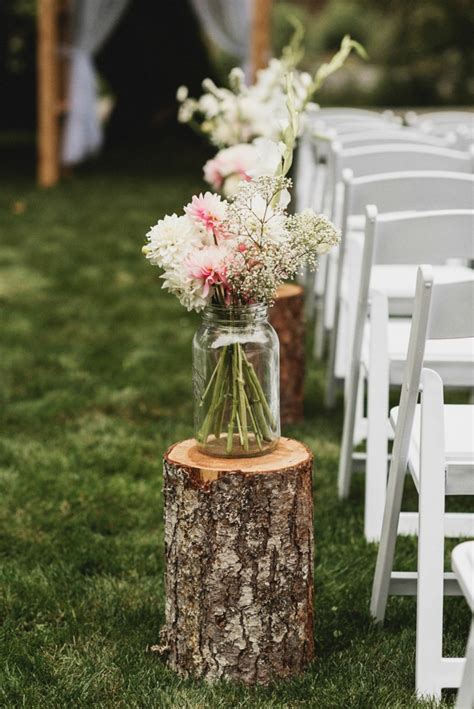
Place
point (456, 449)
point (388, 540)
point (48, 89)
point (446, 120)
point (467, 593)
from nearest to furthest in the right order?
point (467, 593), point (456, 449), point (388, 540), point (446, 120), point (48, 89)

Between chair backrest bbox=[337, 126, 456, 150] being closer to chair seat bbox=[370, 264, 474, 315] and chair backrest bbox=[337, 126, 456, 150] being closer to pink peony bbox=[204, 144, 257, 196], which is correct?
chair seat bbox=[370, 264, 474, 315]

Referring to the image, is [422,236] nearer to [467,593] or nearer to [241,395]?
[241,395]

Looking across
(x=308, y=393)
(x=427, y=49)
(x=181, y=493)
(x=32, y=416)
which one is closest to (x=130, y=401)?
(x=32, y=416)

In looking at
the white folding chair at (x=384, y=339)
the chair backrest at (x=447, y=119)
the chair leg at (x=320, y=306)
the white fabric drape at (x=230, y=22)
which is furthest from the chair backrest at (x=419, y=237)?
the white fabric drape at (x=230, y=22)

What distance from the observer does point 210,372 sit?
271 centimetres

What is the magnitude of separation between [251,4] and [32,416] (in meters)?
7.71

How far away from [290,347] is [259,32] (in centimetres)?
746

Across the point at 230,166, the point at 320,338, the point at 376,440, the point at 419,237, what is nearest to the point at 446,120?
the point at 320,338

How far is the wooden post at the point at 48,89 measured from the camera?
1161 centimetres

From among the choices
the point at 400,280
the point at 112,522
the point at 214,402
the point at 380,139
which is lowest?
the point at 112,522

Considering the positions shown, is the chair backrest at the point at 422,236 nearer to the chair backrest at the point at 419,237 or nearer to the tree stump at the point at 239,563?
the chair backrest at the point at 419,237

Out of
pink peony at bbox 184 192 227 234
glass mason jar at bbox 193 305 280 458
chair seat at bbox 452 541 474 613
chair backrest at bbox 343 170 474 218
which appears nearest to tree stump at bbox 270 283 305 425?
chair backrest at bbox 343 170 474 218

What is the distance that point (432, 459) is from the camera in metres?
2.54

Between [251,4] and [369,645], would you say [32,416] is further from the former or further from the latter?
[251,4]
